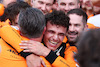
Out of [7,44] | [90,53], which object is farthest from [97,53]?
[7,44]

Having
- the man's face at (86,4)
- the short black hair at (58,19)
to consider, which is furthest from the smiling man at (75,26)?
the man's face at (86,4)

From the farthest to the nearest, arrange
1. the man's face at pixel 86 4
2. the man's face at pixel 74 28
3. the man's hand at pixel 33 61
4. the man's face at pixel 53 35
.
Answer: the man's face at pixel 86 4 < the man's face at pixel 74 28 < the man's face at pixel 53 35 < the man's hand at pixel 33 61

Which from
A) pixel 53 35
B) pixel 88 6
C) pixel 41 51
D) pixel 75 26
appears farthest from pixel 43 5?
pixel 41 51

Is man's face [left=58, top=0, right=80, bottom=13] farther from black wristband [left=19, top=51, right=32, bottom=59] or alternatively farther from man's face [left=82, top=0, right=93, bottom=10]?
black wristband [left=19, top=51, right=32, bottom=59]

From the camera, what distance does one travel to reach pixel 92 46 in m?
0.48

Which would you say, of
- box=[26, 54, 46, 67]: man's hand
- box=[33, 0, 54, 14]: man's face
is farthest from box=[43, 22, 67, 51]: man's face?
box=[33, 0, 54, 14]: man's face

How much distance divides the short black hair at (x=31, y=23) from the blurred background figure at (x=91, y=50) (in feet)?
3.40

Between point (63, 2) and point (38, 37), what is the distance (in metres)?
1.95

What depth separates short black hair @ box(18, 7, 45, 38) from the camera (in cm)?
149

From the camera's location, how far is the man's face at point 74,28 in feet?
8.43

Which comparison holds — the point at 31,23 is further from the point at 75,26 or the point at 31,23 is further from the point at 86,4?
the point at 86,4

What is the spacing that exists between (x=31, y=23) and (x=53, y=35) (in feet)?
1.68

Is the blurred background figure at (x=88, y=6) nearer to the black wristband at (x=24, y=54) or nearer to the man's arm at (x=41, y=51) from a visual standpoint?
the man's arm at (x=41, y=51)

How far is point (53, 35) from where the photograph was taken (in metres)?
1.92
